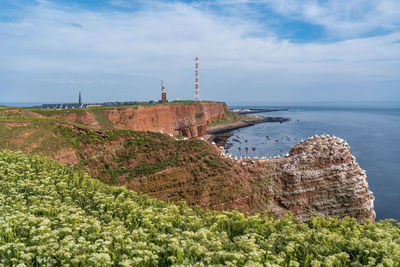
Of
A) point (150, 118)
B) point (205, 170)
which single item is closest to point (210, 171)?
point (205, 170)

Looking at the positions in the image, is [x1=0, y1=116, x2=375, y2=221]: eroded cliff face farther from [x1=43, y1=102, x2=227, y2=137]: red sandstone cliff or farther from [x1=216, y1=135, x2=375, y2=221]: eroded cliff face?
[x1=43, y1=102, x2=227, y2=137]: red sandstone cliff

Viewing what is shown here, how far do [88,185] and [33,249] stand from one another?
26.4ft

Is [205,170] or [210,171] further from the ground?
[205,170]

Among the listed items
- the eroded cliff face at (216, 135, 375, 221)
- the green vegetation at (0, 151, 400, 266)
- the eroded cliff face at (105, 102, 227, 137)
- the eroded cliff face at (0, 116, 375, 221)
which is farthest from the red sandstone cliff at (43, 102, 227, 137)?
the green vegetation at (0, 151, 400, 266)

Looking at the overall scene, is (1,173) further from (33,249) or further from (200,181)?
(200,181)

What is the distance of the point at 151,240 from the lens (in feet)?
29.9

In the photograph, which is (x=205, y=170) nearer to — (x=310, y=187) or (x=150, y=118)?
(x=310, y=187)

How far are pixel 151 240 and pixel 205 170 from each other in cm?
1781

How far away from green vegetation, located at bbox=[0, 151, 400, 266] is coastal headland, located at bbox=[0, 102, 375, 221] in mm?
12581

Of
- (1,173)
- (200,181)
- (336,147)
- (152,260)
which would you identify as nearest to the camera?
(152,260)

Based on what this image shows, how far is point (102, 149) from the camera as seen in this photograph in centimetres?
2891

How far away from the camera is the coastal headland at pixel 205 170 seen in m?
25.3

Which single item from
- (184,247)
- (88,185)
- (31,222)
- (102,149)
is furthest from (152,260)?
(102,149)

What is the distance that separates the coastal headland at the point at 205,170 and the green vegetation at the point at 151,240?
41.3 feet
